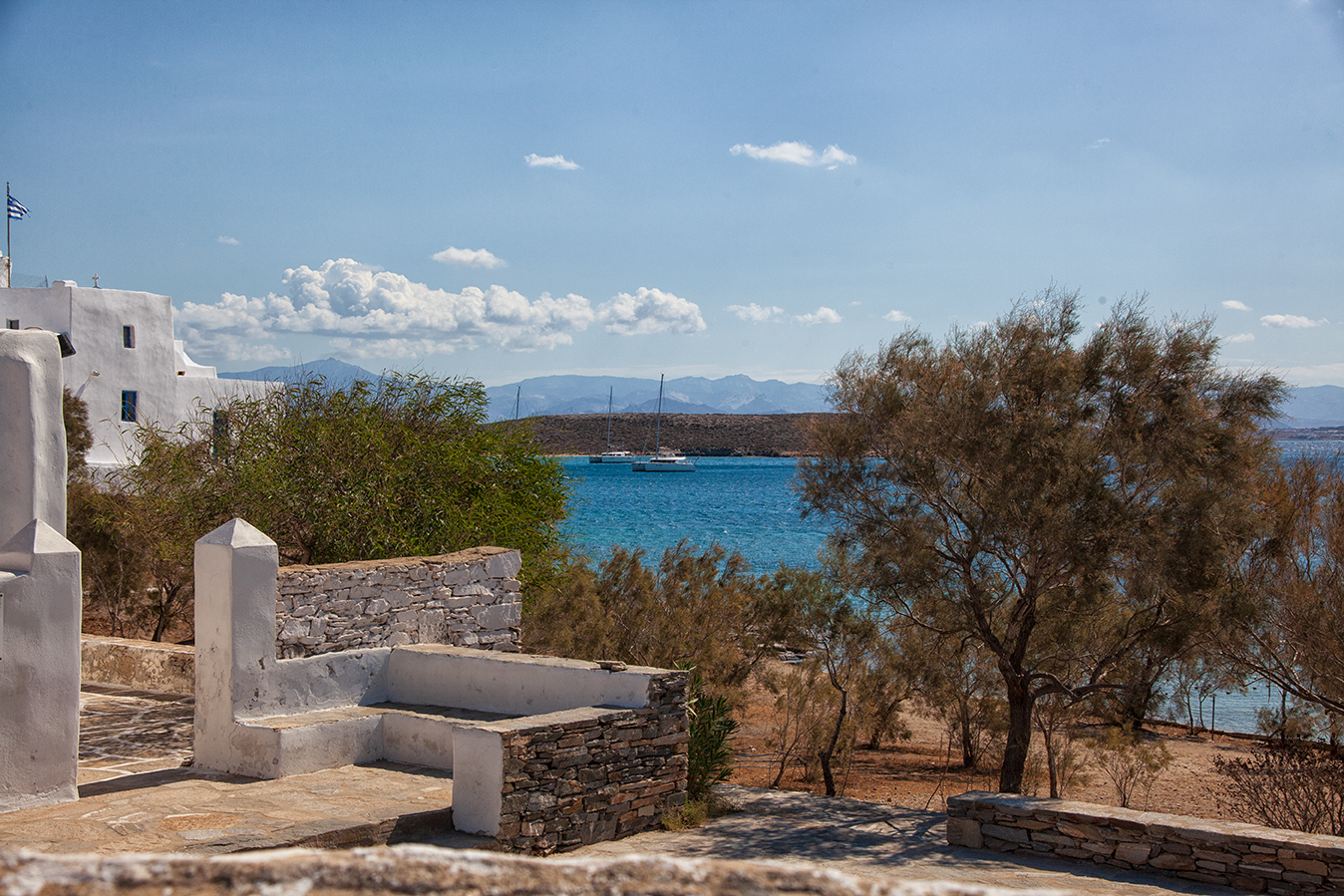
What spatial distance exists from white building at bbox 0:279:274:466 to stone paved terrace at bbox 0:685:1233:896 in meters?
23.9

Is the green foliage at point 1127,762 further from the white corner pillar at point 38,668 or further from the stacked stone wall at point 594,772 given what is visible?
the white corner pillar at point 38,668

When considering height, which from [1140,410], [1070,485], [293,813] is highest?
[1140,410]

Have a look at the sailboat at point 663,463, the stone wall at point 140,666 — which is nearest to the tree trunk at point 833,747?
the stone wall at point 140,666

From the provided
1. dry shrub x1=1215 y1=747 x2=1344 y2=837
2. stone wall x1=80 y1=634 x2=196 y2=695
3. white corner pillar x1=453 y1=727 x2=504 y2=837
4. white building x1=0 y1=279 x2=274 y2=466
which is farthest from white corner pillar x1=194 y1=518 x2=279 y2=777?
white building x1=0 y1=279 x2=274 y2=466

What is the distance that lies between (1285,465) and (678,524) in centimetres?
4992

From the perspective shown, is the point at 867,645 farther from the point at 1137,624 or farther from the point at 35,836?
the point at 35,836

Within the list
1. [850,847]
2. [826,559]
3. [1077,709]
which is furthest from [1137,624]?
[850,847]

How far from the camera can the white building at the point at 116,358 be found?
104 ft

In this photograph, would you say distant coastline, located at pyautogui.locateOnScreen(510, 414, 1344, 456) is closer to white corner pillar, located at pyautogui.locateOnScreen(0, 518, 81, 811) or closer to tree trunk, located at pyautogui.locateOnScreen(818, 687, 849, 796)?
tree trunk, located at pyautogui.locateOnScreen(818, 687, 849, 796)

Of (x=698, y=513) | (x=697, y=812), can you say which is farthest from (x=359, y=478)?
(x=698, y=513)

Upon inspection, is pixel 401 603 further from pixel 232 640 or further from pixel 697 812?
pixel 697 812

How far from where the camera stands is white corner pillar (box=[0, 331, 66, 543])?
736 cm

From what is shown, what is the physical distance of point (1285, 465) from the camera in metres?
13.9

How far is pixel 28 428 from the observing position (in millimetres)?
7461
